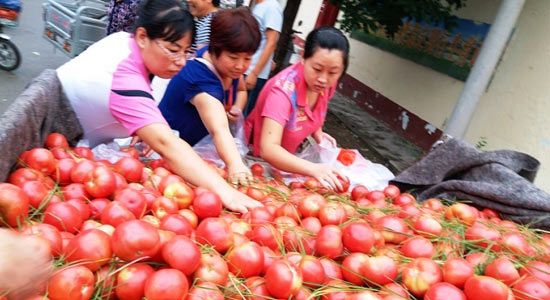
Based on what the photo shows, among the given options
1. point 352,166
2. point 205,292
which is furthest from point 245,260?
point 352,166

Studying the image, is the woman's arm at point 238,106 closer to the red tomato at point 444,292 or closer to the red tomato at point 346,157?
the red tomato at point 346,157

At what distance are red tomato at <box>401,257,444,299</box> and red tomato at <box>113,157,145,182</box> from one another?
1.06 metres

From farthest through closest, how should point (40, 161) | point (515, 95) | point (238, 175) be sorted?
point (515, 95) → point (238, 175) → point (40, 161)

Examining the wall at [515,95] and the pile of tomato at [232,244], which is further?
the wall at [515,95]

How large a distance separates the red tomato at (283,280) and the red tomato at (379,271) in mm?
258

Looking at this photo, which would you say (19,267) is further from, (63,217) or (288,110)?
(288,110)

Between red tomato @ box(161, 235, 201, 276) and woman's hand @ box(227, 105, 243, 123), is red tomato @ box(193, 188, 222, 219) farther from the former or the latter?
woman's hand @ box(227, 105, 243, 123)

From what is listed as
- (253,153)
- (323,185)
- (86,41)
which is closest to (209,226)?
(323,185)

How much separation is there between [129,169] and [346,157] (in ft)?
5.05

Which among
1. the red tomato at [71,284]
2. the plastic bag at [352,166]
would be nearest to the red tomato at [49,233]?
the red tomato at [71,284]

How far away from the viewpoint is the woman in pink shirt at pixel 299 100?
2.31m

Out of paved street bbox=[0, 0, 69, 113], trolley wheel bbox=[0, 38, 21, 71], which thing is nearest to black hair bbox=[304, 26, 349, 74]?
paved street bbox=[0, 0, 69, 113]

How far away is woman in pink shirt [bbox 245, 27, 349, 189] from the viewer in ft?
7.59

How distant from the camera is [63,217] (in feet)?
4.46
